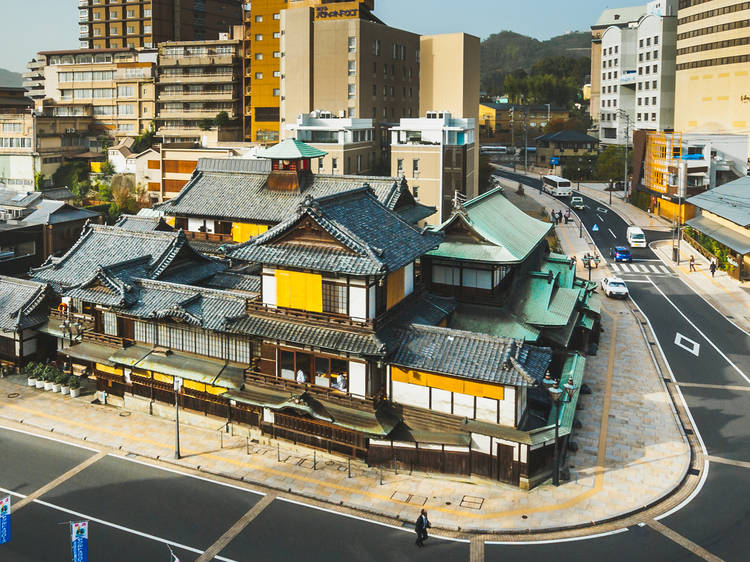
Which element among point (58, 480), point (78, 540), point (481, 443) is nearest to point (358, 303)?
point (481, 443)

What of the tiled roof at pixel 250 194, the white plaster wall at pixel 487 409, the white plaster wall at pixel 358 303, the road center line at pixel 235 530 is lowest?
the road center line at pixel 235 530

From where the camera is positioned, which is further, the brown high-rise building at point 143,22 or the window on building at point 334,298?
the brown high-rise building at point 143,22

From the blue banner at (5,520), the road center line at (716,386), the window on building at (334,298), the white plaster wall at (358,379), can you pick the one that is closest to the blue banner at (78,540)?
the blue banner at (5,520)

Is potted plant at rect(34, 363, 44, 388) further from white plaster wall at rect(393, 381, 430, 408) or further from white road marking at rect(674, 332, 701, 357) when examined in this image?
white road marking at rect(674, 332, 701, 357)

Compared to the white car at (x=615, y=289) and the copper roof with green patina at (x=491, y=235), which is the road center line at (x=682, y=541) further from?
the white car at (x=615, y=289)

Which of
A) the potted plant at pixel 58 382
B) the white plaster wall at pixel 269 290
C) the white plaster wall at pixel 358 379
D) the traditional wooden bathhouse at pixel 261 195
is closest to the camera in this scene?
the white plaster wall at pixel 358 379

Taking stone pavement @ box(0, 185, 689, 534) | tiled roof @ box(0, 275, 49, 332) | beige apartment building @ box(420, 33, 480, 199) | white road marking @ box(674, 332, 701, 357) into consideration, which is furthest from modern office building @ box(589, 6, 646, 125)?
tiled roof @ box(0, 275, 49, 332)
